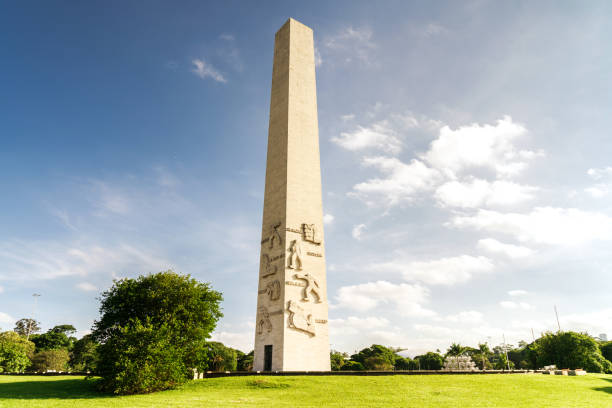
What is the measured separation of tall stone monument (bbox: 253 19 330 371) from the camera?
77.4 feet

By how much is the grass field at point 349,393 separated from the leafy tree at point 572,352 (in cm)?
2330

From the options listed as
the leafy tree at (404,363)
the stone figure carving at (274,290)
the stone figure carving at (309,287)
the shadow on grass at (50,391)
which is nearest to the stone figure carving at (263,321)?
the stone figure carving at (274,290)

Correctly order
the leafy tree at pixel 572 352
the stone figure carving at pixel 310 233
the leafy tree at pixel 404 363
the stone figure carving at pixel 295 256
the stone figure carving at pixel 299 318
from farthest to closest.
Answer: the leafy tree at pixel 404 363, the leafy tree at pixel 572 352, the stone figure carving at pixel 310 233, the stone figure carving at pixel 295 256, the stone figure carving at pixel 299 318

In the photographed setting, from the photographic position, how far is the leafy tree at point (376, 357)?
175 ft

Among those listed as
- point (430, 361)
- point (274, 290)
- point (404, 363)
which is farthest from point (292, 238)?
point (430, 361)

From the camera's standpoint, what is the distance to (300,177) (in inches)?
1080

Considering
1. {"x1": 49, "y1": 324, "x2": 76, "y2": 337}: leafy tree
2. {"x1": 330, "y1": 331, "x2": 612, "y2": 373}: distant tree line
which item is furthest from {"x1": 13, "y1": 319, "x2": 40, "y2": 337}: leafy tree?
{"x1": 330, "y1": 331, "x2": 612, "y2": 373}: distant tree line

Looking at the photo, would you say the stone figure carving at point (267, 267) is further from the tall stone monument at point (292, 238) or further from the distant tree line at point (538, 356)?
the distant tree line at point (538, 356)

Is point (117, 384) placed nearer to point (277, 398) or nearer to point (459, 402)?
point (277, 398)

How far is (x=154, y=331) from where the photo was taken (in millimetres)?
17906

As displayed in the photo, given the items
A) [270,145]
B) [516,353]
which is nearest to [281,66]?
[270,145]

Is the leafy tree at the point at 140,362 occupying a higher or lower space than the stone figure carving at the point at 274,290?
lower

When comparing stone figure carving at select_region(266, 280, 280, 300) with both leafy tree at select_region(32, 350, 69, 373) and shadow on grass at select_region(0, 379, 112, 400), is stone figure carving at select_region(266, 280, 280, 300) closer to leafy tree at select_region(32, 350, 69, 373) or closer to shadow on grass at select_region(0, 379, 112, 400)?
shadow on grass at select_region(0, 379, 112, 400)

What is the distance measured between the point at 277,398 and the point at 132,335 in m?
7.11
